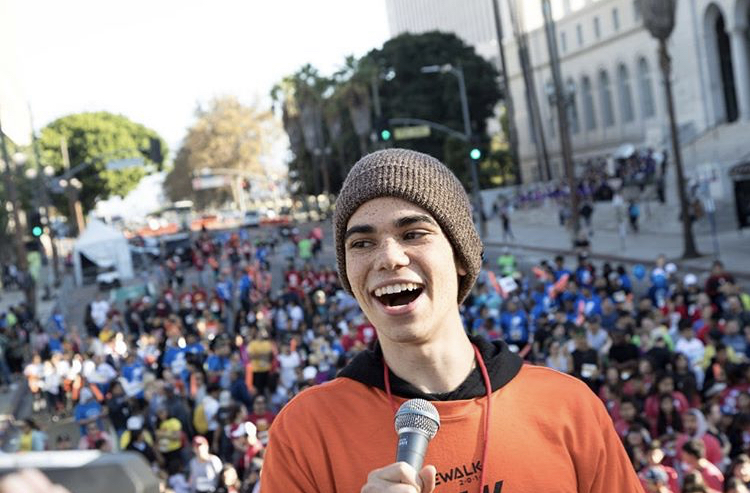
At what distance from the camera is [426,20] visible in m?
177

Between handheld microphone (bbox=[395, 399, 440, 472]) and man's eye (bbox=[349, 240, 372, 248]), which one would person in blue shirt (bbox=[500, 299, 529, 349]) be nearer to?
man's eye (bbox=[349, 240, 372, 248])

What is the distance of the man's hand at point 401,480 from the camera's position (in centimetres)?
191

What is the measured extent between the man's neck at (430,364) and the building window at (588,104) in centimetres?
8098

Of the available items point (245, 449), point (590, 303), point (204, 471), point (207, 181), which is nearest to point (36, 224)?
point (590, 303)

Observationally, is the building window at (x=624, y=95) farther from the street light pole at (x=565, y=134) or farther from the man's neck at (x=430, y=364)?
the man's neck at (x=430, y=364)

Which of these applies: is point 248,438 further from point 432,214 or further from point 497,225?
point 497,225

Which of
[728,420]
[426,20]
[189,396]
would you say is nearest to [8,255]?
[189,396]

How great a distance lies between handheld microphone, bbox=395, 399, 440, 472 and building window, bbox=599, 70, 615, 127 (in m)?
78.5

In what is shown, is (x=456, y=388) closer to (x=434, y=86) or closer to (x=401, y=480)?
(x=401, y=480)

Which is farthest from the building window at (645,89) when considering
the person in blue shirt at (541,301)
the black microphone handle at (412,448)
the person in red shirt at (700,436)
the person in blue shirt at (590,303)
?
the black microphone handle at (412,448)

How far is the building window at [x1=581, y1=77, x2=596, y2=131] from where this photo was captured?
8188 cm

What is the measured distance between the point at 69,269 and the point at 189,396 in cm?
4224

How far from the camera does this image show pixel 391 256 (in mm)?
2525

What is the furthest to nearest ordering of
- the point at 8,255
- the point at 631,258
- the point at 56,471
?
the point at 8,255, the point at 631,258, the point at 56,471
